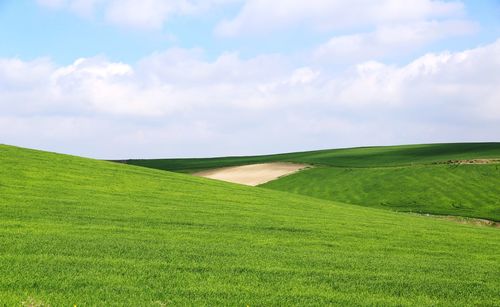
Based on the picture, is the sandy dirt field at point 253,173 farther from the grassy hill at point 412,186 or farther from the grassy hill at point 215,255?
the grassy hill at point 215,255

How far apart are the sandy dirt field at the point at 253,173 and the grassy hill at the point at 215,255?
3019cm

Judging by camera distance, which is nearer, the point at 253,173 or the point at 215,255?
the point at 215,255

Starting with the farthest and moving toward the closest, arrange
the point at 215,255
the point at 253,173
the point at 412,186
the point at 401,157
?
1. the point at 401,157
2. the point at 253,173
3. the point at 412,186
4. the point at 215,255

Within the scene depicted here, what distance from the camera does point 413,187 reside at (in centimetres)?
4597

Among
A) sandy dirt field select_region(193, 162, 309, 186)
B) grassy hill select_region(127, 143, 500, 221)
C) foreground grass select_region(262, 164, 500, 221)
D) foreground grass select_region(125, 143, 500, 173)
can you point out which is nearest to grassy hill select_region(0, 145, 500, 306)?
foreground grass select_region(262, 164, 500, 221)

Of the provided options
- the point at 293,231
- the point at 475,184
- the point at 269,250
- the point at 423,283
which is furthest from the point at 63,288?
the point at 475,184

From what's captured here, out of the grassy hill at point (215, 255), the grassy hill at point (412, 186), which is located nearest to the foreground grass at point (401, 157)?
the grassy hill at point (412, 186)

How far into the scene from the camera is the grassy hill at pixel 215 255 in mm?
9461

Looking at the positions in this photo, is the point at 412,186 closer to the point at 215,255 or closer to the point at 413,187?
the point at 413,187

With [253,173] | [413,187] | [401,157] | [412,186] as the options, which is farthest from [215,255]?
[401,157]

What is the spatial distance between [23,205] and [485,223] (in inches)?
1060

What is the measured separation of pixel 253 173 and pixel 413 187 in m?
19.8

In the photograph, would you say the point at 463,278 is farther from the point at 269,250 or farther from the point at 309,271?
the point at 269,250

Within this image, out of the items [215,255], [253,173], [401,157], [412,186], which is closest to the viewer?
[215,255]
